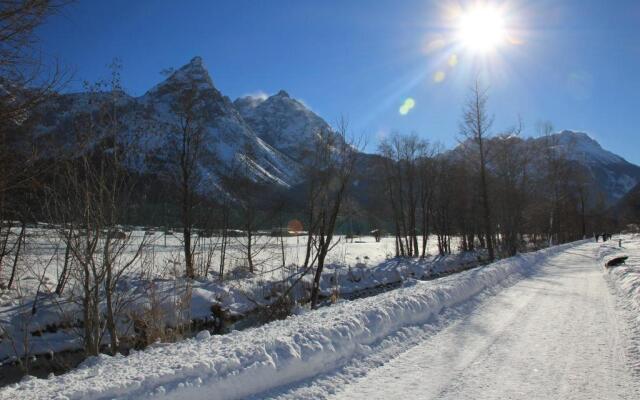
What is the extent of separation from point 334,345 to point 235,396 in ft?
6.25

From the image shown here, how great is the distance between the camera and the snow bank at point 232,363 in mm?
4504

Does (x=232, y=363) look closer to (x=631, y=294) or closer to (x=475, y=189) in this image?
(x=631, y=294)

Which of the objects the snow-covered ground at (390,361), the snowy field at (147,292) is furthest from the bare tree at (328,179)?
the snow-covered ground at (390,361)

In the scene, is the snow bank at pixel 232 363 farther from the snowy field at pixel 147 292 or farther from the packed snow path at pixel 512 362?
the snowy field at pixel 147 292

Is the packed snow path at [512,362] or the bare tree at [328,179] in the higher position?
the bare tree at [328,179]

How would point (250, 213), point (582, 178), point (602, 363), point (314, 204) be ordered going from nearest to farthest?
point (602, 363) < point (250, 213) < point (314, 204) < point (582, 178)

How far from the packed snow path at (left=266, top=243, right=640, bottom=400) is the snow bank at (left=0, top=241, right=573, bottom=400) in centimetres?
42

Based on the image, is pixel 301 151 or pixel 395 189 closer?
Result: pixel 301 151

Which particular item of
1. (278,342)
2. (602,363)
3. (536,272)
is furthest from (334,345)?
(536,272)

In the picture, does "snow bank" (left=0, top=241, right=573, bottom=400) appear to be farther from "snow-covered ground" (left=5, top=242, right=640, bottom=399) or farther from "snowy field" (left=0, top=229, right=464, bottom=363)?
"snowy field" (left=0, top=229, right=464, bottom=363)

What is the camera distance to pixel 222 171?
27719 mm

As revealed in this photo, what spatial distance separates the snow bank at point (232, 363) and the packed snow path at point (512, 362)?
1.37 feet

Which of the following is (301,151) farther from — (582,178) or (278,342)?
(582,178)

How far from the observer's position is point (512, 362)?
5906mm
